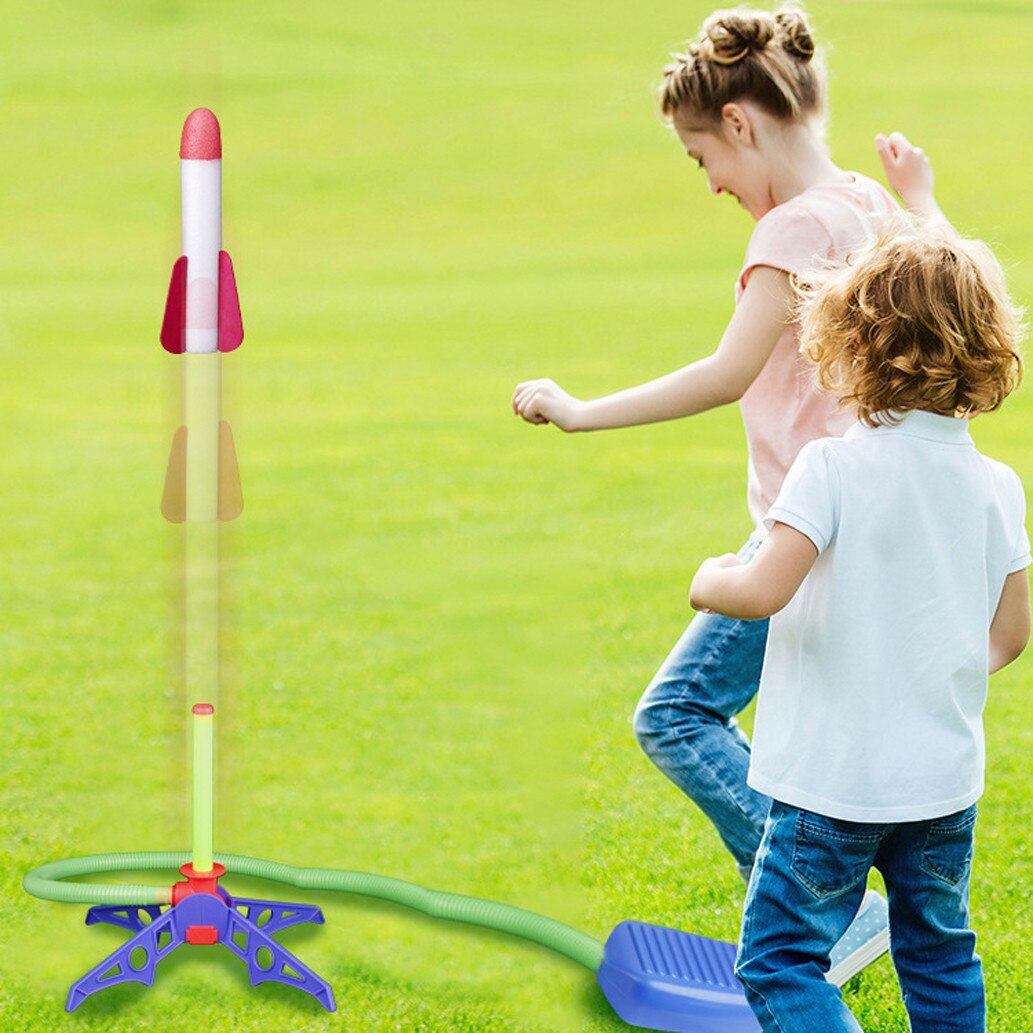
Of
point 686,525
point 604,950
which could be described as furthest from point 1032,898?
point 686,525

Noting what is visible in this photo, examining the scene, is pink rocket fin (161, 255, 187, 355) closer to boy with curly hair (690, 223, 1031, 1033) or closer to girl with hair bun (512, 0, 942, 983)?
girl with hair bun (512, 0, 942, 983)

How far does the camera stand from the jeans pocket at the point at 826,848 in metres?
2.19

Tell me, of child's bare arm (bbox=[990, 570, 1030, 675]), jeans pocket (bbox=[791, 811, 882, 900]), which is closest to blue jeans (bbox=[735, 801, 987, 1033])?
jeans pocket (bbox=[791, 811, 882, 900])

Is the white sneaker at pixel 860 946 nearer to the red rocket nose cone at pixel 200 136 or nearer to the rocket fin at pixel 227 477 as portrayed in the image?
the rocket fin at pixel 227 477

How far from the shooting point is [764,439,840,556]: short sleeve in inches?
83.4

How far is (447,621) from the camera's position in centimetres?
544

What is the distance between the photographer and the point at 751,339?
2.61 m

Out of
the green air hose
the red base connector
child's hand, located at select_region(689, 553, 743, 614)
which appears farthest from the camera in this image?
the green air hose

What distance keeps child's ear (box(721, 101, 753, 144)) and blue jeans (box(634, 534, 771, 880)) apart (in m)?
0.65

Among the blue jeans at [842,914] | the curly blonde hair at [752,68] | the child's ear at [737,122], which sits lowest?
the blue jeans at [842,914]

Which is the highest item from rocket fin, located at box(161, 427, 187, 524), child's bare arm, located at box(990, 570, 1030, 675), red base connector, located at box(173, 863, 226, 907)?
rocket fin, located at box(161, 427, 187, 524)

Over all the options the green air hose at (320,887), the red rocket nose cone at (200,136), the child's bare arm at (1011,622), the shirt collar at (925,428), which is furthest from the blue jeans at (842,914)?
the red rocket nose cone at (200,136)

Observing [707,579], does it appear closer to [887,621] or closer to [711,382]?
[887,621]

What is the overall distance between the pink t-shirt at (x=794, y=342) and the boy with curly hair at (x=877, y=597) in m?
0.40
